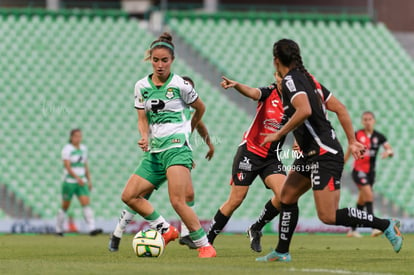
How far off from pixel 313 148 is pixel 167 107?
6.59ft

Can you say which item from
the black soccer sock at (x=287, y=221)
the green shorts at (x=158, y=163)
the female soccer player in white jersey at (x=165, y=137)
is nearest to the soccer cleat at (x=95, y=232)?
the female soccer player in white jersey at (x=165, y=137)

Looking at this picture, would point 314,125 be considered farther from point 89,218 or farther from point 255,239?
point 89,218

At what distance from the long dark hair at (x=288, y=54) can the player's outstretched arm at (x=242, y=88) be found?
28.3 inches

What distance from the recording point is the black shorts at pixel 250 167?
11.1m

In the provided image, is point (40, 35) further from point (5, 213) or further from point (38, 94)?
point (5, 213)

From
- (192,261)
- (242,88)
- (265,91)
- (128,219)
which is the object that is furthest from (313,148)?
(128,219)

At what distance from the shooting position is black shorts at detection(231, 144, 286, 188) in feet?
36.3

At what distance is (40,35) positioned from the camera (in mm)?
24219

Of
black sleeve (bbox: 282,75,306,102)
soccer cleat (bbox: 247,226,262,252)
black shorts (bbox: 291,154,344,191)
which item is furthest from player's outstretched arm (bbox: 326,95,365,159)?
soccer cleat (bbox: 247,226,262,252)

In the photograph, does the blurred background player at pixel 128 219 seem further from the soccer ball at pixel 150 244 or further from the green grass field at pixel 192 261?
the soccer ball at pixel 150 244

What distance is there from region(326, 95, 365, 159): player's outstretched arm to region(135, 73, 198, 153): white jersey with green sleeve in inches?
73.2

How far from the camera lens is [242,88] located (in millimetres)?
9727

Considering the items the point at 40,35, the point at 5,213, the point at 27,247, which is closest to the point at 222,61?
the point at 40,35

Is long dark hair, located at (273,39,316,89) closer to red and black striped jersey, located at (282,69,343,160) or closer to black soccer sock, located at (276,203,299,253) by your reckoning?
red and black striped jersey, located at (282,69,343,160)
